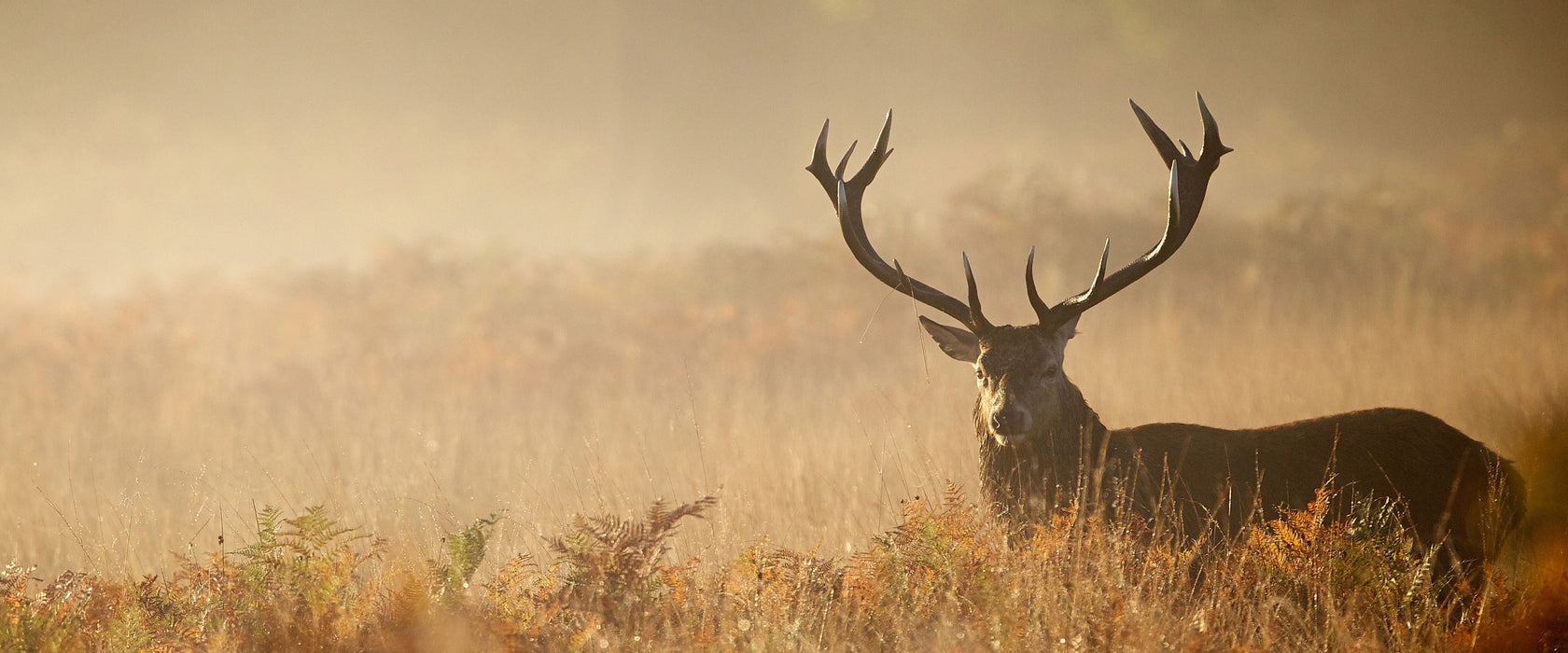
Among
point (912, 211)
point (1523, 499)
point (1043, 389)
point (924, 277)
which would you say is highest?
point (912, 211)

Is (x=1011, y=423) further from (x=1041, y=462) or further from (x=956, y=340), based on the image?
(x=956, y=340)

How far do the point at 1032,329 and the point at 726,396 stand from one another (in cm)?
653

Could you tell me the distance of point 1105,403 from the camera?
28.8ft

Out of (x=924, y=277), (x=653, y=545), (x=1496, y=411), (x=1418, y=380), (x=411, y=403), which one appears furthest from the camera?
(x=924, y=277)

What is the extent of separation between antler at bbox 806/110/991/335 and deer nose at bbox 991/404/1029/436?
53cm

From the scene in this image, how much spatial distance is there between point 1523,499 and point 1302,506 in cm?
122

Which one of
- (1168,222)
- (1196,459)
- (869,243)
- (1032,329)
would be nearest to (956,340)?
(1032,329)

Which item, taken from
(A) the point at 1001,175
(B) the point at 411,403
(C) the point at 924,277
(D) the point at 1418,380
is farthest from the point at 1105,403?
(A) the point at 1001,175

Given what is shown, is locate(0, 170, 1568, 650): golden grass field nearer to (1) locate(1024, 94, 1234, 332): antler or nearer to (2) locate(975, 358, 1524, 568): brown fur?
(2) locate(975, 358, 1524, 568): brown fur

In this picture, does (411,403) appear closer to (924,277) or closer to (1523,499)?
(924,277)

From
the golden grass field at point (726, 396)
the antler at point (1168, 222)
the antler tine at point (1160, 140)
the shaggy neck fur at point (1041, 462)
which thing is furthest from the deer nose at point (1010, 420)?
the antler tine at point (1160, 140)

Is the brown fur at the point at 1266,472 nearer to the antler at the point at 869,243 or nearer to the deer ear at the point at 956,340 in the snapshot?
the deer ear at the point at 956,340

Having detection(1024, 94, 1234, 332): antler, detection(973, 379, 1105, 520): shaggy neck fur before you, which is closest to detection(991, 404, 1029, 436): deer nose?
detection(973, 379, 1105, 520): shaggy neck fur

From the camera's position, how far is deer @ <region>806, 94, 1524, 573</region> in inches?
171
